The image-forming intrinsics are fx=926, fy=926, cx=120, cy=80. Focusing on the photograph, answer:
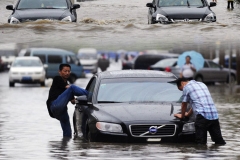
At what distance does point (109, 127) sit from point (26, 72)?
29374 mm

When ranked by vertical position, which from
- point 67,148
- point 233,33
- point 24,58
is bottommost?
point 24,58

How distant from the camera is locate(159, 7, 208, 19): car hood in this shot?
71.7ft

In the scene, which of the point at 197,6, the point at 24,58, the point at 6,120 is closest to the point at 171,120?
the point at 6,120

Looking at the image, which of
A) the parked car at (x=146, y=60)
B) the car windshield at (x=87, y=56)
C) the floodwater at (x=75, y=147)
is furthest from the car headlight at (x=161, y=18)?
the car windshield at (x=87, y=56)

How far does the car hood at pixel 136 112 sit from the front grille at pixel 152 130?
101mm

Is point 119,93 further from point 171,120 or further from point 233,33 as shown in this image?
point 233,33

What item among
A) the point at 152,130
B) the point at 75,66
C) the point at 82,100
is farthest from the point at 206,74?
the point at 152,130

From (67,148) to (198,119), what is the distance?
2069 mm

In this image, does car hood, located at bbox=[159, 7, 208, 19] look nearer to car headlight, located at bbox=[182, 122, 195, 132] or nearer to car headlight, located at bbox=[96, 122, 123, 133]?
car headlight, located at bbox=[182, 122, 195, 132]

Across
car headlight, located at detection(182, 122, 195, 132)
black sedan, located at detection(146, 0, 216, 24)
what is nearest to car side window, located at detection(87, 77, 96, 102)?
car headlight, located at detection(182, 122, 195, 132)

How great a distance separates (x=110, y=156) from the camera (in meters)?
12.7

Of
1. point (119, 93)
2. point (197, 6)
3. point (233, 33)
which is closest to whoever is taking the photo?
point (119, 93)

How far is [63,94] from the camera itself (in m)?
15.6

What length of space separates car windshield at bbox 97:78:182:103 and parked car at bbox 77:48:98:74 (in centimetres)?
4926
